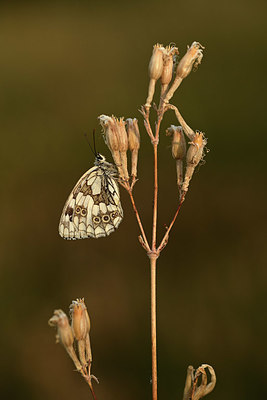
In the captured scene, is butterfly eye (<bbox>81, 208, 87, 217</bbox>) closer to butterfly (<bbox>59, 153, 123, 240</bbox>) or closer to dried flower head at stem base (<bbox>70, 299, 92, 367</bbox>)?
butterfly (<bbox>59, 153, 123, 240</bbox>)

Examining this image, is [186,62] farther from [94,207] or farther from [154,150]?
[94,207]

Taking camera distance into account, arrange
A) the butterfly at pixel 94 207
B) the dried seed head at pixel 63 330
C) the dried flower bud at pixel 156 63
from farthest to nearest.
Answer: the butterfly at pixel 94 207 < the dried flower bud at pixel 156 63 < the dried seed head at pixel 63 330

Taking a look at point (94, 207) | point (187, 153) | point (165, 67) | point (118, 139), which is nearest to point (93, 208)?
point (94, 207)

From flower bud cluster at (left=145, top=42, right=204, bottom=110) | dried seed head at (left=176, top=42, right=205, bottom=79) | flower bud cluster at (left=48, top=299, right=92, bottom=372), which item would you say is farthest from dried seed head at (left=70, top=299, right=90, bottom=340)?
dried seed head at (left=176, top=42, right=205, bottom=79)

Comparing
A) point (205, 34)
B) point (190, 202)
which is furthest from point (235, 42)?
point (190, 202)

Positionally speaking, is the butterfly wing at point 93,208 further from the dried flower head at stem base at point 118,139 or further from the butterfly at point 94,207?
the dried flower head at stem base at point 118,139

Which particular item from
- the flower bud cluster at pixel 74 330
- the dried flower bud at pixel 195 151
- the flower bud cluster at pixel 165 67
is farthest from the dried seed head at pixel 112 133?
the flower bud cluster at pixel 74 330

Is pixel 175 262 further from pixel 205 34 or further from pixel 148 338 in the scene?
pixel 205 34

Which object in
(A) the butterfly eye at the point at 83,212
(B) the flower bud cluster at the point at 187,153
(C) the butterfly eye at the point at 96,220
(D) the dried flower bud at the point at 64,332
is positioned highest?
(B) the flower bud cluster at the point at 187,153

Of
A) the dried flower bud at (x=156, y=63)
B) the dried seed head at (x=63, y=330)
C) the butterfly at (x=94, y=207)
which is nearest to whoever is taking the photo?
the dried seed head at (x=63, y=330)
